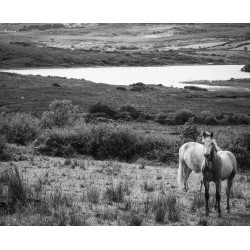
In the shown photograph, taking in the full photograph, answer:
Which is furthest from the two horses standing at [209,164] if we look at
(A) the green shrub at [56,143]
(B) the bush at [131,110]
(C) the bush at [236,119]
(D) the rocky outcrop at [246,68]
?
(B) the bush at [131,110]

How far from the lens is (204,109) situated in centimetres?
1906

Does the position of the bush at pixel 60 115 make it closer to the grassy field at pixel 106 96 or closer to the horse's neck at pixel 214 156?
the grassy field at pixel 106 96

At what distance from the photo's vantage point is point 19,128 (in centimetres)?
1850

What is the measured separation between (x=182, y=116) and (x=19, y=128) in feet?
25.8

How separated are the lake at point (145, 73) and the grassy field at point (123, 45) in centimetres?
28

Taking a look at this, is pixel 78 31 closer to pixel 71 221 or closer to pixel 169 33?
pixel 169 33

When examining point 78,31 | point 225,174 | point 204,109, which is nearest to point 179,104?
point 204,109

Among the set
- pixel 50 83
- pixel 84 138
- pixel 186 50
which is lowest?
pixel 84 138

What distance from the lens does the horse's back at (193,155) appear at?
10.1m

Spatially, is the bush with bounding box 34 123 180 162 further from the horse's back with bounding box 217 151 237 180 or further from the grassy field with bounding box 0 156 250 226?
the horse's back with bounding box 217 151 237 180

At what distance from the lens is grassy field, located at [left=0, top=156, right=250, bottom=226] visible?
8539 mm

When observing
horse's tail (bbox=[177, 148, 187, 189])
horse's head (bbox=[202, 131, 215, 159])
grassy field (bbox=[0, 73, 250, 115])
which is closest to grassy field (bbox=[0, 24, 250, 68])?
grassy field (bbox=[0, 73, 250, 115])

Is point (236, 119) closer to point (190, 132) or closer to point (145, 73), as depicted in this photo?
point (190, 132)

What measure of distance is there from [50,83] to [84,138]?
11.3 ft
